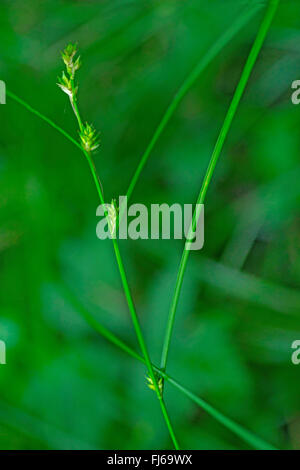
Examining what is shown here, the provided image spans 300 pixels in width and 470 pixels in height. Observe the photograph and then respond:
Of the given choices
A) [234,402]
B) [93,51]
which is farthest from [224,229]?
[93,51]

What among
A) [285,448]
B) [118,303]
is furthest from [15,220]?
[285,448]

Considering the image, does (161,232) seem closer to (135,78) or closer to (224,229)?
(224,229)

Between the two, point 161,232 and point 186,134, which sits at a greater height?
point 186,134

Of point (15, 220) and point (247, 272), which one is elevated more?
point (15, 220)

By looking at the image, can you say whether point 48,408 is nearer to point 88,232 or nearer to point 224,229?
point 88,232

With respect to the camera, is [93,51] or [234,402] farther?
[93,51]

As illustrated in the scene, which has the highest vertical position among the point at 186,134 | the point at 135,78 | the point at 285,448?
the point at 135,78
